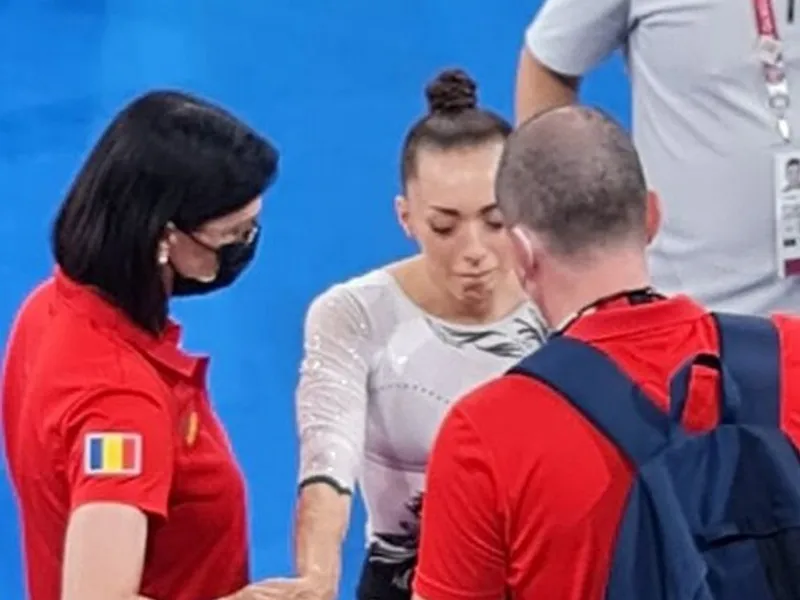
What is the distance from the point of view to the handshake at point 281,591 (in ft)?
7.18

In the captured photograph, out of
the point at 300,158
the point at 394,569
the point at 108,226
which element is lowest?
the point at 394,569

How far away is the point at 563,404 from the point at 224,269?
0.66m

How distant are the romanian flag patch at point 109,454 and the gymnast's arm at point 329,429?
1.38ft

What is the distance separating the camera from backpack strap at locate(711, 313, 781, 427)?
179cm

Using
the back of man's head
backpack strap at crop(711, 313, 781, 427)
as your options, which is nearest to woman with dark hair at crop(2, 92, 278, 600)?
the back of man's head

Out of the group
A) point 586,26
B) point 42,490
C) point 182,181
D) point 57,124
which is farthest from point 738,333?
→ point 57,124

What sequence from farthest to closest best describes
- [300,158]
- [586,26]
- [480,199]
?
1. [300,158]
2. [586,26]
3. [480,199]

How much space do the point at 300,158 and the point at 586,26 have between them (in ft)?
7.95

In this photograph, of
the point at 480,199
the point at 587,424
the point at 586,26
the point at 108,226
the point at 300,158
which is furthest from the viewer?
the point at 300,158

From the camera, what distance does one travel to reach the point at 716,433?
1767 millimetres

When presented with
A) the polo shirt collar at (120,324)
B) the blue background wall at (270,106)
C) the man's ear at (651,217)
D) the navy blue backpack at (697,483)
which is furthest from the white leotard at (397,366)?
the blue background wall at (270,106)

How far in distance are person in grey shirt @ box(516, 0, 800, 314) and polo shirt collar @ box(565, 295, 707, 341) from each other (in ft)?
3.06

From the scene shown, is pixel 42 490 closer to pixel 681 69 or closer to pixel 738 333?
pixel 738 333

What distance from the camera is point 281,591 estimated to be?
224cm
